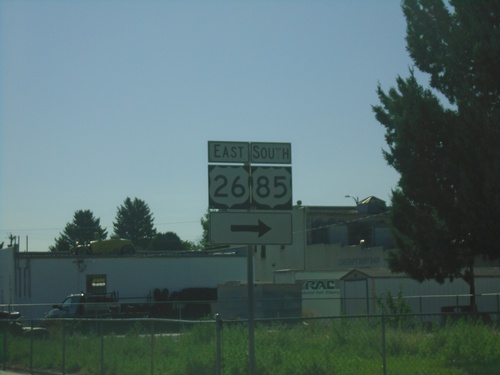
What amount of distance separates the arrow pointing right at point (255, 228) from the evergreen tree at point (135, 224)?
13537 cm

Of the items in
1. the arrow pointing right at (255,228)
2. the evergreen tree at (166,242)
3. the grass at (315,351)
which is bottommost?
the grass at (315,351)

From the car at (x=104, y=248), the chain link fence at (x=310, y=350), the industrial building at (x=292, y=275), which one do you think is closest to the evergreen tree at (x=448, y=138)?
the chain link fence at (x=310, y=350)

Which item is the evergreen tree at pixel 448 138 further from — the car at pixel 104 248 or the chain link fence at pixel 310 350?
the car at pixel 104 248

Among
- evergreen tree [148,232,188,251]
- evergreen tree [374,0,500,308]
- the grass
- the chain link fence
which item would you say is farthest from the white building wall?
evergreen tree [148,232,188,251]

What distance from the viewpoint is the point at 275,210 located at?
11.1 m

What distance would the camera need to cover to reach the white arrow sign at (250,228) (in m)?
10.7

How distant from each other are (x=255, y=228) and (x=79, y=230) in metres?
134

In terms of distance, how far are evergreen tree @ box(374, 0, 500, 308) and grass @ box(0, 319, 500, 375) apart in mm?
5753

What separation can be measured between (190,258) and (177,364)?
43909 mm

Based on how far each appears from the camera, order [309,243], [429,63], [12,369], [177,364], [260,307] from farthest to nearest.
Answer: [309,243] < [260,307] < [429,63] < [12,369] < [177,364]

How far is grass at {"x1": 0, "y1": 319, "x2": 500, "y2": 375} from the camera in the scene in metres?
15.4

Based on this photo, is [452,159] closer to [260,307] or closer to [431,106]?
[431,106]

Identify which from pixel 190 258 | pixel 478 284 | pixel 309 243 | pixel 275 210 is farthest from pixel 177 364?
pixel 309 243

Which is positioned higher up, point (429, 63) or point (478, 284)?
point (429, 63)
